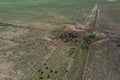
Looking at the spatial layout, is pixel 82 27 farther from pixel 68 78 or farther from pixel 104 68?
pixel 68 78

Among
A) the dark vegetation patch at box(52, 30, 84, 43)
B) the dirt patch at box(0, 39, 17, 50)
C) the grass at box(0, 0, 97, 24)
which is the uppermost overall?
the grass at box(0, 0, 97, 24)

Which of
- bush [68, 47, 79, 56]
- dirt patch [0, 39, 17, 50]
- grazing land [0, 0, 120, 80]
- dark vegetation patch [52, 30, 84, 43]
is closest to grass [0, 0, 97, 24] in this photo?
grazing land [0, 0, 120, 80]

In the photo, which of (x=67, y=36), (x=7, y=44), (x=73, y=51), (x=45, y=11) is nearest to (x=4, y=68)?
(x=7, y=44)

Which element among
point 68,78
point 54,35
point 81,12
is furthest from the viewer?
point 81,12

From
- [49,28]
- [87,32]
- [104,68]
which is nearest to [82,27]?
[87,32]

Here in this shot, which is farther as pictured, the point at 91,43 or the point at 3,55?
the point at 91,43

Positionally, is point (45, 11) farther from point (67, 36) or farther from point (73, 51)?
point (73, 51)

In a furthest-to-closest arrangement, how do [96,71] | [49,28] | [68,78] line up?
[49,28] < [96,71] < [68,78]

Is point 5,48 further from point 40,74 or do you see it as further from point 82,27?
point 82,27

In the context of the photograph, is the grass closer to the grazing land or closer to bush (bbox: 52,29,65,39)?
the grazing land
